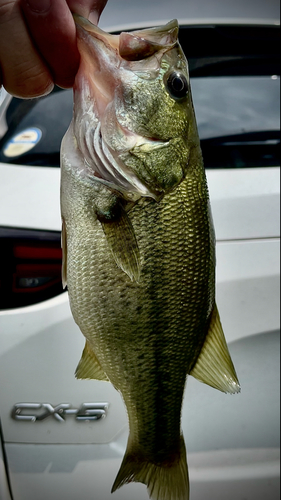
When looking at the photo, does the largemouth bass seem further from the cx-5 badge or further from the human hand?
the cx-5 badge

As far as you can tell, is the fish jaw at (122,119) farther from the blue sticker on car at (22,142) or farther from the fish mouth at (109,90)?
the blue sticker on car at (22,142)

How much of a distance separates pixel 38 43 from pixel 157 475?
0.93 metres

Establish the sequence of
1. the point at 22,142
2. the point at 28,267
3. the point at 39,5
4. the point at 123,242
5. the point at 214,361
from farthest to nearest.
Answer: the point at 22,142
the point at 28,267
the point at 214,361
the point at 123,242
the point at 39,5

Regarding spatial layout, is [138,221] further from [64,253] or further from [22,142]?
[22,142]

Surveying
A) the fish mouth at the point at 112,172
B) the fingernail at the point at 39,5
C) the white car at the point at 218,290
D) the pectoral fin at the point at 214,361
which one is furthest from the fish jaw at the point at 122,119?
the white car at the point at 218,290

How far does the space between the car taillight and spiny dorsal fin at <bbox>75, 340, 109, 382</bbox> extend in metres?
0.50

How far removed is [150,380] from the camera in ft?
3.70

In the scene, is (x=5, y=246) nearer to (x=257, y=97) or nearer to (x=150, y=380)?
(x=150, y=380)

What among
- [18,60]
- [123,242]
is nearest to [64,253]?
[123,242]

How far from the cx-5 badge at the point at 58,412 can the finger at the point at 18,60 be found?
0.96 m

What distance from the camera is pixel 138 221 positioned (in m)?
1.01

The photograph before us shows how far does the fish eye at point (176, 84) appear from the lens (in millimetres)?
1066

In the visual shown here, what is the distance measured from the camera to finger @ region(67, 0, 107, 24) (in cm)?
98

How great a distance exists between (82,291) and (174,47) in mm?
537
